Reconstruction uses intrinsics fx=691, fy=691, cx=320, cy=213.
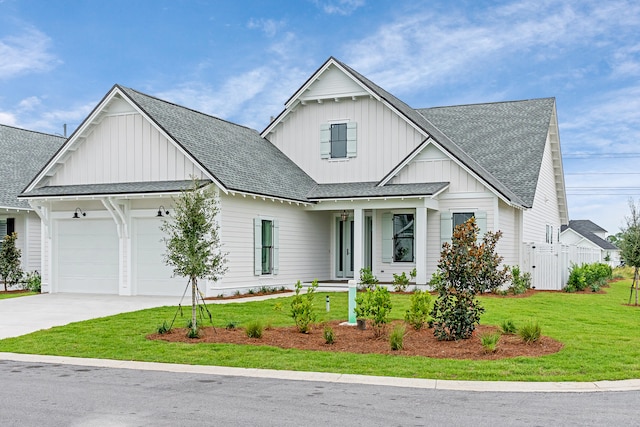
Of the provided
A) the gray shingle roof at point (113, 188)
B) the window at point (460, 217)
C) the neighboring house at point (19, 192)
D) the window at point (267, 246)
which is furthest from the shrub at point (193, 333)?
the neighboring house at point (19, 192)

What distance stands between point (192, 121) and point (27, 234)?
9013 millimetres

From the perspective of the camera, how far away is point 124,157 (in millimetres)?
21984

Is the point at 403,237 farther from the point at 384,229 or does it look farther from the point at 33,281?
the point at 33,281

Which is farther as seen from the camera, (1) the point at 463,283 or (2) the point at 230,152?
(2) the point at 230,152

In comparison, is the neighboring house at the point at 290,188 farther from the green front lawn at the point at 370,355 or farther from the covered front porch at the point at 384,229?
the green front lawn at the point at 370,355

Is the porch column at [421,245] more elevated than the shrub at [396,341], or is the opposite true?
the porch column at [421,245]

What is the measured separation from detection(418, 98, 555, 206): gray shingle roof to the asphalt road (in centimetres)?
1793

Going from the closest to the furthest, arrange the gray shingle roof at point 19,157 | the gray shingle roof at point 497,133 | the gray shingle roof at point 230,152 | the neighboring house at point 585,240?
1. the gray shingle roof at point 230,152
2. the gray shingle roof at point 497,133
3. the gray shingle roof at point 19,157
4. the neighboring house at point 585,240

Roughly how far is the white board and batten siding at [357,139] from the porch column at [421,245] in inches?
129

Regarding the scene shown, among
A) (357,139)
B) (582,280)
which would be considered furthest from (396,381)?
(582,280)

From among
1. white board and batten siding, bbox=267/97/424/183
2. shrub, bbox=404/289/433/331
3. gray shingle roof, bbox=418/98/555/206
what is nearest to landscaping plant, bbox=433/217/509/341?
shrub, bbox=404/289/433/331

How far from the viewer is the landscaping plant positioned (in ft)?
40.4

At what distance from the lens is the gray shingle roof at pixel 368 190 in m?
22.8

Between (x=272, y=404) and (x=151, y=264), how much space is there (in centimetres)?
1415
